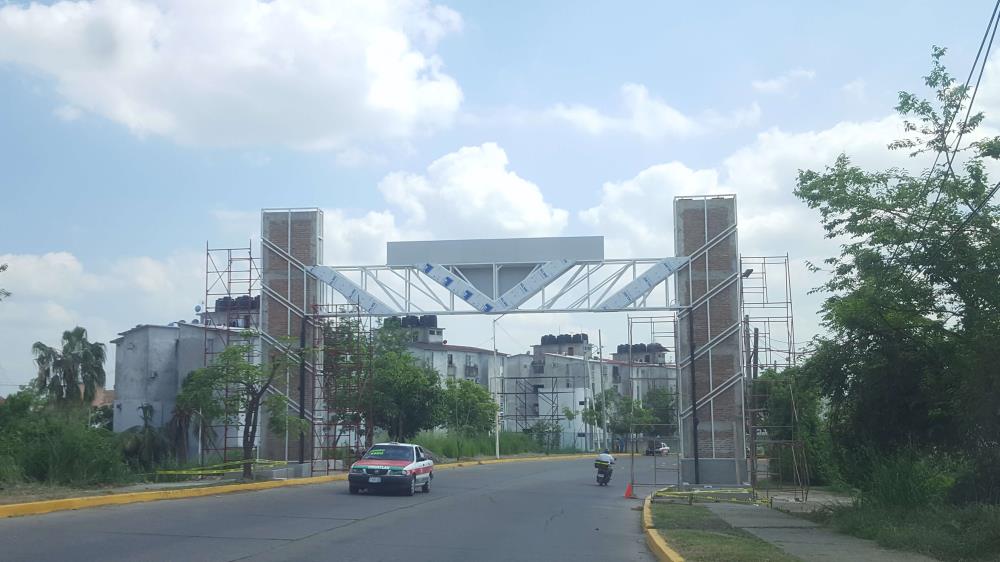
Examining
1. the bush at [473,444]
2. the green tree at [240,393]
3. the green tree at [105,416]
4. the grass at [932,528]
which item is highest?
the green tree at [240,393]

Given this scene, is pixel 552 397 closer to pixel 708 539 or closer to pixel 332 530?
pixel 332 530

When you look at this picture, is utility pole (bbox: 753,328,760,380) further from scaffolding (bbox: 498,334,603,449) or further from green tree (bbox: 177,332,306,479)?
scaffolding (bbox: 498,334,603,449)

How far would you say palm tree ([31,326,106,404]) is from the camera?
163 feet

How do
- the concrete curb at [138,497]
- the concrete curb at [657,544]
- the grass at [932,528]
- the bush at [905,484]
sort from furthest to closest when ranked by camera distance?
1. the bush at [905,484]
2. the concrete curb at [138,497]
3. the concrete curb at [657,544]
4. the grass at [932,528]

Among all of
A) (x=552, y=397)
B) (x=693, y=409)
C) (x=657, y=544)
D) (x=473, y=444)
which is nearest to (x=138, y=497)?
(x=657, y=544)

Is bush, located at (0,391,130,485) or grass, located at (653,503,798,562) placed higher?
bush, located at (0,391,130,485)

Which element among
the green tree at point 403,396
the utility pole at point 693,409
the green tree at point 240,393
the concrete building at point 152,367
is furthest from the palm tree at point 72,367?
the utility pole at point 693,409

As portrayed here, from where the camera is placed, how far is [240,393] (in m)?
30.0

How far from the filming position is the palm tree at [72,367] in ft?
163

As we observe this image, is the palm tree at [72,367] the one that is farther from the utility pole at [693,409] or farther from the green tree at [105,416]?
the utility pole at [693,409]

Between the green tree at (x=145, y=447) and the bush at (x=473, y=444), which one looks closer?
the green tree at (x=145, y=447)

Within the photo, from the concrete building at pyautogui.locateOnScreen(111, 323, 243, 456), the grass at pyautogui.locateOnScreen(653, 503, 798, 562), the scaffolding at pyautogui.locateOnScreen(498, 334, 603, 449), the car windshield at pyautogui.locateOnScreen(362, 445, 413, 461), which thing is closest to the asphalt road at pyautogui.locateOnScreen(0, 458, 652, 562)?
the grass at pyautogui.locateOnScreen(653, 503, 798, 562)

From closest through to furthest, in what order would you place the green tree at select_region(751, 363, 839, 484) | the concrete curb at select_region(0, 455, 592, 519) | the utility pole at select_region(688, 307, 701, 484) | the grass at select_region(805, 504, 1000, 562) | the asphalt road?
the grass at select_region(805, 504, 1000, 562)
the asphalt road
the concrete curb at select_region(0, 455, 592, 519)
the utility pole at select_region(688, 307, 701, 484)
the green tree at select_region(751, 363, 839, 484)

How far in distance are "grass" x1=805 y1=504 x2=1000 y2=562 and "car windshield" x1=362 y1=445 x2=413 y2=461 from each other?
12781 millimetres
